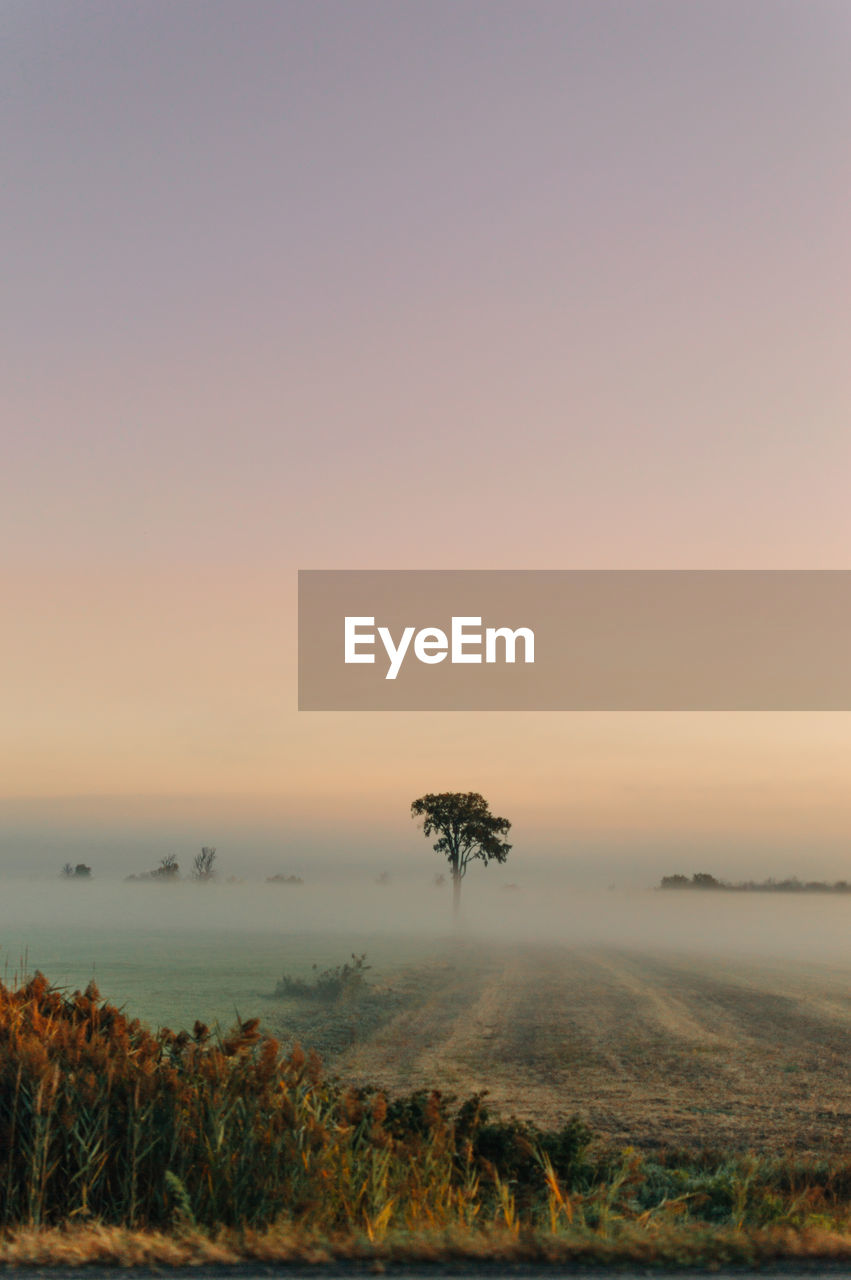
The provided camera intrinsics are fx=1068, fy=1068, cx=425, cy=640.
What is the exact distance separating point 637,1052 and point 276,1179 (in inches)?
719

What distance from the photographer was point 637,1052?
24.8m

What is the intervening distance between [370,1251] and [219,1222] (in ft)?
4.49

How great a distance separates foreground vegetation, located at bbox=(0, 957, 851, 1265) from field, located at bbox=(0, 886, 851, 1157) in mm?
1860

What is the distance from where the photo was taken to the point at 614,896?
508ft

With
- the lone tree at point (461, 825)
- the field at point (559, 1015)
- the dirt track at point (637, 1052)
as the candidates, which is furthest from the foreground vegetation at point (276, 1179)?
the lone tree at point (461, 825)

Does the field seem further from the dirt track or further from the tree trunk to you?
the tree trunk

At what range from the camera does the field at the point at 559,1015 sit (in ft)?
60.4

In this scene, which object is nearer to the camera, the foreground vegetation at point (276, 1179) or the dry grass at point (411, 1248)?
the dry grass at point (411, 1248)

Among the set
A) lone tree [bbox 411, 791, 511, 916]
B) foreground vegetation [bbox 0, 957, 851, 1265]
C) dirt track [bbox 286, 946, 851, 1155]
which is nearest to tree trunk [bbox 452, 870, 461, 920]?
lone tree [bbox 411, 791, 511, 916]

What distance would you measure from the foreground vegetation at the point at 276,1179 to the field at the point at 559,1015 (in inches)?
73.2

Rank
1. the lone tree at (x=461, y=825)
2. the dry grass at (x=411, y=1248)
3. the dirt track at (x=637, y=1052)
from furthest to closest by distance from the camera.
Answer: the lone tree at (x=461, y=825) → the dirt track at (x=637, y=1052) → the dry grass at (x=411, y=1248)

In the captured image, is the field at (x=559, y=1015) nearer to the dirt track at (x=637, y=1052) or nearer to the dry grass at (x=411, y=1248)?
the dirt track at (x=637, y=1052)

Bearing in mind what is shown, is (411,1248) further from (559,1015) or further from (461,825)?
(461,825)

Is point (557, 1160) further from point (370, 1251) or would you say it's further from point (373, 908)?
point (373, 908)
